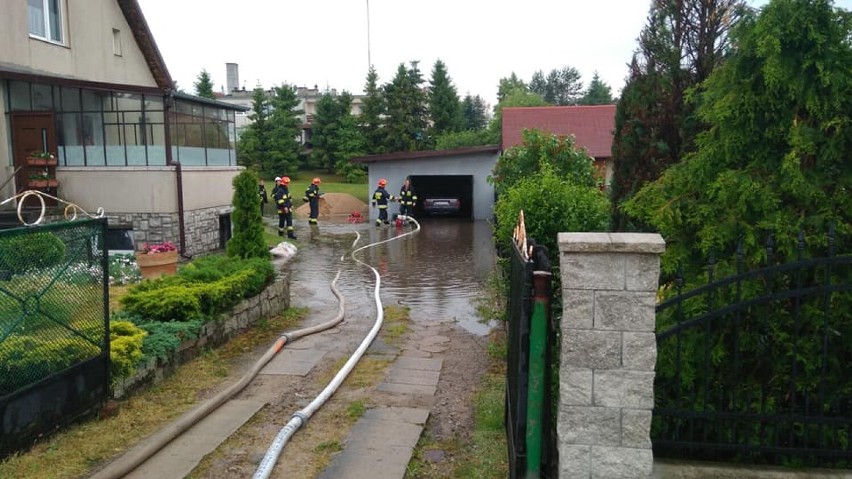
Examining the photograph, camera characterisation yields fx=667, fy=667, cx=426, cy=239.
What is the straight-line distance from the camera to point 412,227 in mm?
25484

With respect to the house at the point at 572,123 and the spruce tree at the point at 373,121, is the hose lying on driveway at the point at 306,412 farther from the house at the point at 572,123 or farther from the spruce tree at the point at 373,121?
the spruce tree at the point at 373,121

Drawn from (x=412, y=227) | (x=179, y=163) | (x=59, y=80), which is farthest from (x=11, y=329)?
(x=412, y=227)

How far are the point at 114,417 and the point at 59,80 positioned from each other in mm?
11976

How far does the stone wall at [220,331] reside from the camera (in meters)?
6.36

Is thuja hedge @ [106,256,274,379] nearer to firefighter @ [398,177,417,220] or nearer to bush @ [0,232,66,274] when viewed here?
bush @ [0,232,66,274]

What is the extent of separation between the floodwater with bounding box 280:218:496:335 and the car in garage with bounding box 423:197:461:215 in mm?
5660

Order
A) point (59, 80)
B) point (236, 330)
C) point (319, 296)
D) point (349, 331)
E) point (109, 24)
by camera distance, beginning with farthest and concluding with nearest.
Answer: point (109, 24)
point (59, 80)
point (319, 296)
point (349, 331)
point (236, 330)

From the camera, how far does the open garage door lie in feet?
100

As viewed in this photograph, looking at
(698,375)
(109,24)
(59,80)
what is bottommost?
(698,375)

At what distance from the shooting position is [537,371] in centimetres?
387

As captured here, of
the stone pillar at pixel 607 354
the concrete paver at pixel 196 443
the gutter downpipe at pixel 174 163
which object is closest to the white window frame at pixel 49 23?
the gutter downpipe at pixel 174 163

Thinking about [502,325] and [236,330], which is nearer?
[236,330]

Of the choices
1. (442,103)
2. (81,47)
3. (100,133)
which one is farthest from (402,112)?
(100,133)

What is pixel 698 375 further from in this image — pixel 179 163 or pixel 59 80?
pixel 59 80
